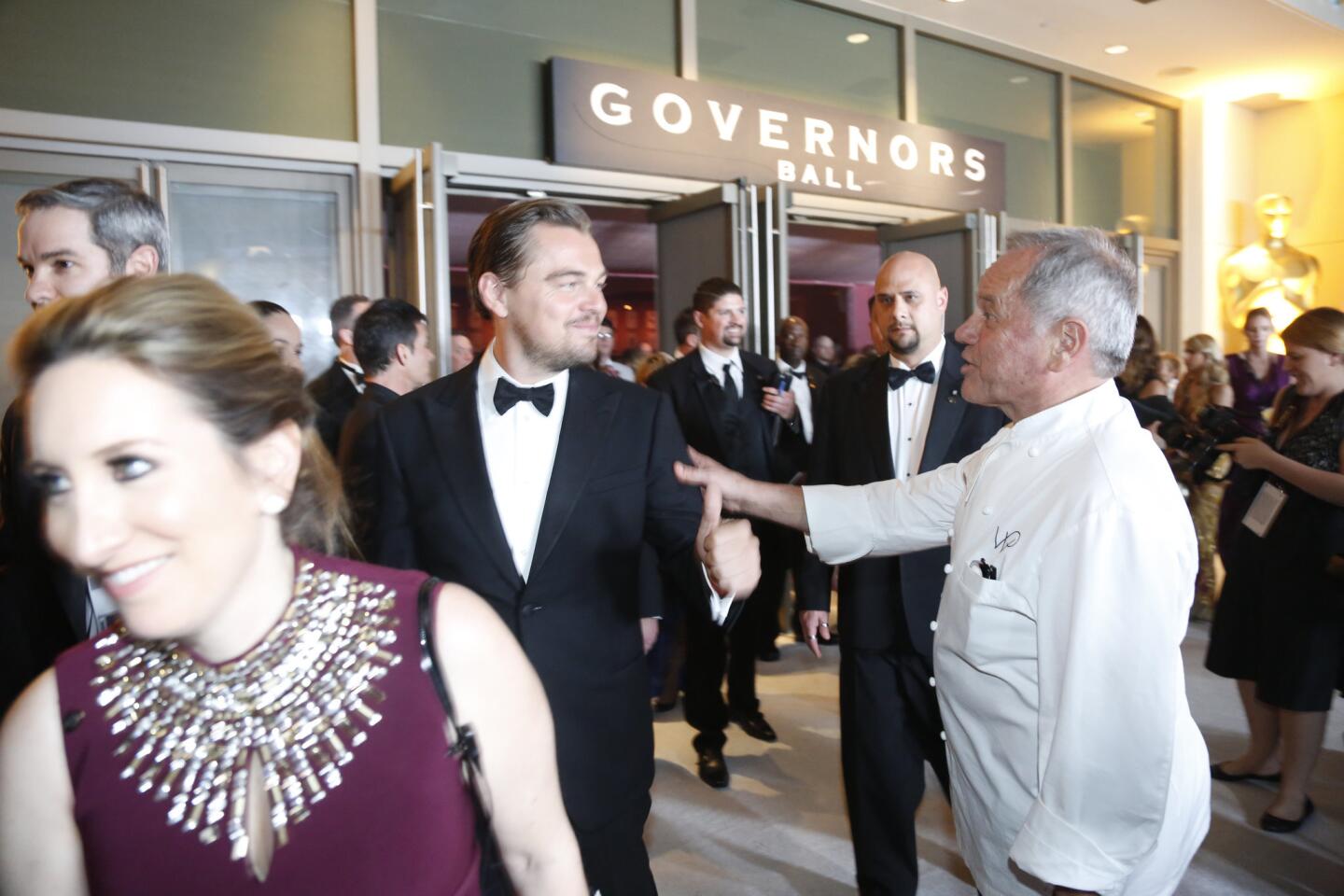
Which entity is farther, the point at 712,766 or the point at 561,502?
the point at 712,766

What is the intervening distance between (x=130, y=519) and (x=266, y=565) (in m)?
0.18

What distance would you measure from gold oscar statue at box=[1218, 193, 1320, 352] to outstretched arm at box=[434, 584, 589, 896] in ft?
35.9

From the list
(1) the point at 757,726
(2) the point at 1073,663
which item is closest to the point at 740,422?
(1) the point at 757,726

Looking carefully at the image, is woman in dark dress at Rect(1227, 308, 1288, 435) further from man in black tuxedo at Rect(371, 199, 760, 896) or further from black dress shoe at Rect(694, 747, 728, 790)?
man in black tuxedo at Rect(371, 199, 760, 896)

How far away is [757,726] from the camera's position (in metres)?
3.87

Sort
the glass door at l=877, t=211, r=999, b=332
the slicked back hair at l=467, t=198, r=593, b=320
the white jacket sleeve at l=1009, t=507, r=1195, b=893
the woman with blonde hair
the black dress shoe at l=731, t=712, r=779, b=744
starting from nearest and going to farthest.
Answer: the white jacket sleeve at l=1009, t=507, r=1195, b=893 < the slicked back hair at l=467, t=198, r=593, b=320 < the black dress shoe at l=731, t=712, r=779, b=744 < the woman with blonde hair < the glass door at l=877, t=211, r=999, b=332

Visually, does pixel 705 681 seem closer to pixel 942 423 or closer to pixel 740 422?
pixel 740 422

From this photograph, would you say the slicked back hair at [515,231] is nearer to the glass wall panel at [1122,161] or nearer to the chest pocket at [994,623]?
the chest pocket at [994,623]

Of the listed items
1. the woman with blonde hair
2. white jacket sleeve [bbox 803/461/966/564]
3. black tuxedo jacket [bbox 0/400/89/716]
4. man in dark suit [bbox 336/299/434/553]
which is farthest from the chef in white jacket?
the woman with blonde hair

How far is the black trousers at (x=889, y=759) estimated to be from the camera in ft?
8.02

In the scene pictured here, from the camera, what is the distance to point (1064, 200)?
332 inches

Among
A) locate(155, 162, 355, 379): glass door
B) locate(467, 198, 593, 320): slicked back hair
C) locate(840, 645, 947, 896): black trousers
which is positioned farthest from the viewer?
locate(155, 162, 355, 379): glass door

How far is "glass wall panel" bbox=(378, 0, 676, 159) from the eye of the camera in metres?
5.16

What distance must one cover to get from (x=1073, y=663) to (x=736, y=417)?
8.86 feet
